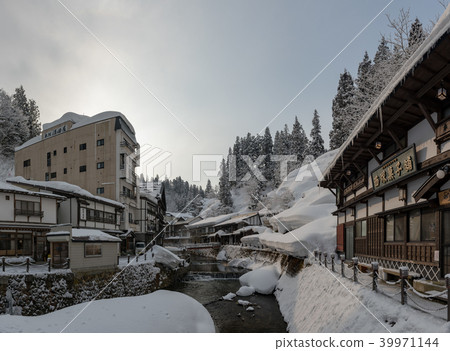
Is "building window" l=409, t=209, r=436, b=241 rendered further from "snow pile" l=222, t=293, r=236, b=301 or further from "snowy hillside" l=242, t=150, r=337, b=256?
"snow pile" l=222, t=293, r=236, b=301

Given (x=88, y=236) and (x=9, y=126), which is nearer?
(x=88, y=236)

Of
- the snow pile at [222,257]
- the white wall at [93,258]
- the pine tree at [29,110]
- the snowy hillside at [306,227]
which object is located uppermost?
the pine tree at [29,110]

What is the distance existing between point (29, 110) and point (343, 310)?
85.7m

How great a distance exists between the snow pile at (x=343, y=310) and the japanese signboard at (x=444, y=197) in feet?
11.7

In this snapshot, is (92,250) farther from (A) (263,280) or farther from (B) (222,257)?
(B) (222,257)

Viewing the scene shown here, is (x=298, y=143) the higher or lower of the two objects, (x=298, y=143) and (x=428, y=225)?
the higher

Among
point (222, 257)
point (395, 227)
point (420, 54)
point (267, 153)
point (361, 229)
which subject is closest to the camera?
point (420, 54)

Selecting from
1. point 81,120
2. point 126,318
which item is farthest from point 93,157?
point 126,318

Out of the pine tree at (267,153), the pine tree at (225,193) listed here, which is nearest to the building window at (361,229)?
the pine tree at (267,153)

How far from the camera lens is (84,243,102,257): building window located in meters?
20.7

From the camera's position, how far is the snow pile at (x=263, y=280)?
2298 cm

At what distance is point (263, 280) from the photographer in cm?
2389

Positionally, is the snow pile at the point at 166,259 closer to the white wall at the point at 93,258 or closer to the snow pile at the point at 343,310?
the white wall at the point at 93,258

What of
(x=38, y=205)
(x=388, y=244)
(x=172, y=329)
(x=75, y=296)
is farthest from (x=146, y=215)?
(x=388, y=244)
